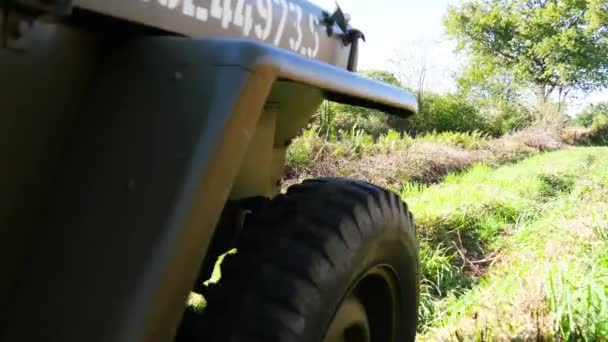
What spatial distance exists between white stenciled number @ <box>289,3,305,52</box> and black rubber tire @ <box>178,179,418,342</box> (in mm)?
623

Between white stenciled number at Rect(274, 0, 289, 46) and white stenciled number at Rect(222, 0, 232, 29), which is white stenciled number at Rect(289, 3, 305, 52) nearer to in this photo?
white stenciled number at Rect(274, 0, 289, 46)

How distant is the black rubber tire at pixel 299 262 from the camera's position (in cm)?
127

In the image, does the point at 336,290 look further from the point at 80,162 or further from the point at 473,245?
the point at 473,245

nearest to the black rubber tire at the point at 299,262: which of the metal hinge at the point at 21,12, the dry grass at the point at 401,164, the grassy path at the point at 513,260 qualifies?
the metal hinge at the point at 21,12

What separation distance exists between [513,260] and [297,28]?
11.9 feet

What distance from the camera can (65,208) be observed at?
120cm

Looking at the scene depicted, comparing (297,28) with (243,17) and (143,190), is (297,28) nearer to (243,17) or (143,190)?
(243,17)

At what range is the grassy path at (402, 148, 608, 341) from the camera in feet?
10.5

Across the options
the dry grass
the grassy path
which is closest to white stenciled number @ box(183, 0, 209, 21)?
the grassy path

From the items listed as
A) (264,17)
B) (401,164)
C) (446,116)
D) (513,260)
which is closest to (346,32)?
(264,17)

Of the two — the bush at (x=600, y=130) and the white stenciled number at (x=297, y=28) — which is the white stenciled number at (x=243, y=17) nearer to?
the white stenciled number at (x=297, y=28)

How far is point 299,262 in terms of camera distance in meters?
1.33

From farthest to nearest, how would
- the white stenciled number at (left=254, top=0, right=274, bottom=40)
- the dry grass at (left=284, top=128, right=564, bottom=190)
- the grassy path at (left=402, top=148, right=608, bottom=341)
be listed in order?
the dry grass at (left=284, top=128, right=564, bottom=190) < the grassy path at (left=402, top=148, right=608, bottom=341) < the white stenciled number at (left=254, top=0, right=274, bottom=40)

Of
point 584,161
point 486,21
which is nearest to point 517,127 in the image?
point 486,21
